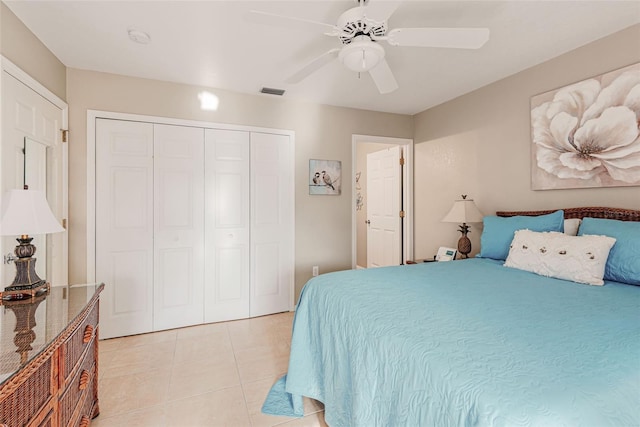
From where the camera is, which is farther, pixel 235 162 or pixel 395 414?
pixel 235 162

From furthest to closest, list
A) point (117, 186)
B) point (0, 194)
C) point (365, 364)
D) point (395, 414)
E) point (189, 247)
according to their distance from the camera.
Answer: point (189, 247) → point (117, 186) → point (0, 194) → point (365, 364) → point (395, 414)

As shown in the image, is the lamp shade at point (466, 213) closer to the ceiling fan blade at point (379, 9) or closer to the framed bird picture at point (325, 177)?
the framed bird picture at point (325, 177)

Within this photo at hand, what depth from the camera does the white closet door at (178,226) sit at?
111 inches

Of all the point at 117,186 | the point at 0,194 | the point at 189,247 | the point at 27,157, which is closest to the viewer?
the point at 0,194

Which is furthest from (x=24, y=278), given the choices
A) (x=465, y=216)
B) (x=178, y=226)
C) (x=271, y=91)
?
(x=465, y=216)

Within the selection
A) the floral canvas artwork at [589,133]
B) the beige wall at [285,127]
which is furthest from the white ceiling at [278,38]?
the floral canvas artwork at [589,133]

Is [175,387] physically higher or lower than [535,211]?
lower

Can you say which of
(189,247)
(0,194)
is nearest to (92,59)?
(0,194)

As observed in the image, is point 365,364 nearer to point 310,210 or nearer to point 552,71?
point 310,210

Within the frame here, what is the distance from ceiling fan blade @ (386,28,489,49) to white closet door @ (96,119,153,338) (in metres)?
2.38

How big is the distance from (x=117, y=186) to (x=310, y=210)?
190 centimetres

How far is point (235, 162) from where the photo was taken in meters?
3.09

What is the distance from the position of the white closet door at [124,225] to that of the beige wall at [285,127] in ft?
0.44

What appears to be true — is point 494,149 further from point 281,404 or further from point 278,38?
point 281,404
